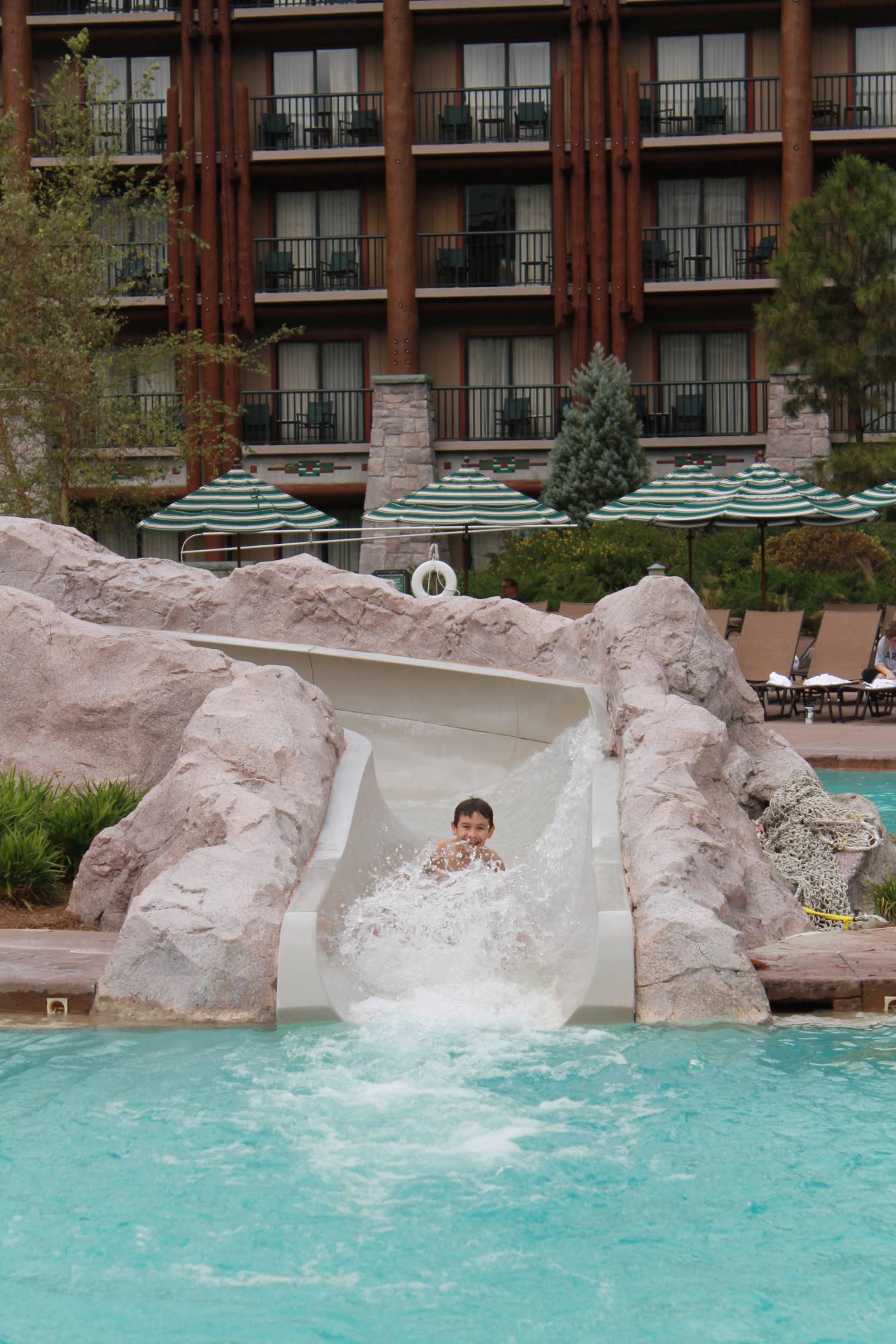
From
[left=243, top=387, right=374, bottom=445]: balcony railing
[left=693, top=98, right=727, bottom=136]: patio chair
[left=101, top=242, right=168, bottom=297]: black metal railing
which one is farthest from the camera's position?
[left=243, top=387, right=374, bottom=445]: balcony railing

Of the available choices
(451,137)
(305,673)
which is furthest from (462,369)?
(305,673)

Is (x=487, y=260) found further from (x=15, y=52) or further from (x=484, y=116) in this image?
(x=15, y=52)

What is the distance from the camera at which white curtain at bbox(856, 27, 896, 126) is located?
1287 inches

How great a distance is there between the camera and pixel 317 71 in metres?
33.7

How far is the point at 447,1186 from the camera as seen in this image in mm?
5016

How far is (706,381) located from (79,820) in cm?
2648

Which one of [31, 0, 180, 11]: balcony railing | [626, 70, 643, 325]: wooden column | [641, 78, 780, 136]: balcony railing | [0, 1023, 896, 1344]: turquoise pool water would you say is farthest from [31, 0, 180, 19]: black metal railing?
[0, 1023, 896, 1344]: turquoise pool water

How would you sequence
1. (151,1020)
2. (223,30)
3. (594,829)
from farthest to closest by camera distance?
(223,30), (594,829), (151,1020)

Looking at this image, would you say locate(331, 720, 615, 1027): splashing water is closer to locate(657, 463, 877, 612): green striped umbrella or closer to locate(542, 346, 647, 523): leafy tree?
locate(657, 463, 877, 612): green striped umbrella

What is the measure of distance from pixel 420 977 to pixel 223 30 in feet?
96.4

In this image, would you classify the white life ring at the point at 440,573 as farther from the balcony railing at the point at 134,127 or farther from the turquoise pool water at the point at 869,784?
the balcony railing at the point at 134,127

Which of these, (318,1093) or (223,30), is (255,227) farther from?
(318,1093)

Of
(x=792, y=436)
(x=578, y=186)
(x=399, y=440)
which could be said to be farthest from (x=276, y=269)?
(x=792, y=436)

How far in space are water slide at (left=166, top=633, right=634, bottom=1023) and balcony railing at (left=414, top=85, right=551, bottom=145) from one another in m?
23.0
